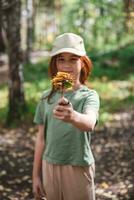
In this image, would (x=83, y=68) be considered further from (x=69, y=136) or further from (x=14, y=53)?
(x=14, y=53)

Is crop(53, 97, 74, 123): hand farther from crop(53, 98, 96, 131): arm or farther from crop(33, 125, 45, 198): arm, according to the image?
crop(33, 125, 45, 198): arm

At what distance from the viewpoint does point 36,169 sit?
3.65 m

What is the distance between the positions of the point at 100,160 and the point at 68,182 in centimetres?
565

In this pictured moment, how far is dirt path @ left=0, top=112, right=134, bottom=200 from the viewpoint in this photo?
23.5 feet

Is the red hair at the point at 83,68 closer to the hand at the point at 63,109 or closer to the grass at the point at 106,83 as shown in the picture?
the hand at the point at 63,109

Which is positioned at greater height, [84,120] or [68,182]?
[84,120]

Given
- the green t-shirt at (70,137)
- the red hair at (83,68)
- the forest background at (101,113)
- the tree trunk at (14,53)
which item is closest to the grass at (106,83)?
the forest background at (101,113)

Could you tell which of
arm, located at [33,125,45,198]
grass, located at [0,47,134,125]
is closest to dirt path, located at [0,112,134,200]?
grass, located at [0,47,134,125]

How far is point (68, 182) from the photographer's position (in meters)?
3.37

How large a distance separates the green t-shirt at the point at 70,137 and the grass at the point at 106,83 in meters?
8.37

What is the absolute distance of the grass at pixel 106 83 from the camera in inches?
528

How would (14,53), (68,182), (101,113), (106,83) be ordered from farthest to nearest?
(106,83), (101,113), (14,53), (68,182)

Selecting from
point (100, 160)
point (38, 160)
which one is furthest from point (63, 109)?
point (100, 160)

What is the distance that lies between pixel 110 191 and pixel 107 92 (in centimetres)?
891
